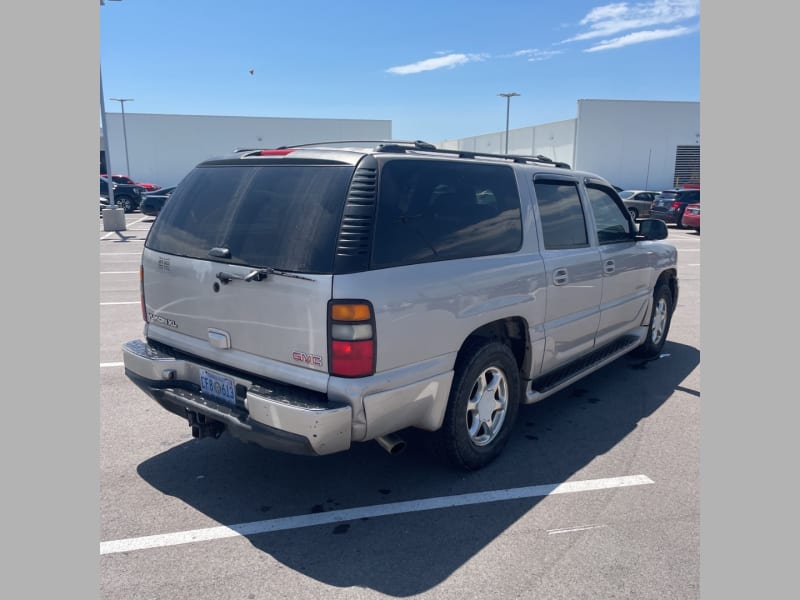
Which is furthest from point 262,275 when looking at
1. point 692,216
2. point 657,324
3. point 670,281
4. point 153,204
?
point 692,216

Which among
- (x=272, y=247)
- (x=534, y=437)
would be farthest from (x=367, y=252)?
(x=534, y=437)

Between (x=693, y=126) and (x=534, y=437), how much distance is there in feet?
158

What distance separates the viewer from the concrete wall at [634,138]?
43.7m

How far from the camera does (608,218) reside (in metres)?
5.16

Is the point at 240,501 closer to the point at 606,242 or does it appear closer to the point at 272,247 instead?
the point at 272,247

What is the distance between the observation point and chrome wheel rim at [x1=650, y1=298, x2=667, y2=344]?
6.21m

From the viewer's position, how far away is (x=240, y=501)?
3.40 metres

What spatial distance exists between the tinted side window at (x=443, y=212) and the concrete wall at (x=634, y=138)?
140 feet

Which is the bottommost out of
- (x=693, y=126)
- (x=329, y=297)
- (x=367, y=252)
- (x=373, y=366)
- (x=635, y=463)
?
(x=635, y=463)

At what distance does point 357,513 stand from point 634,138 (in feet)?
155

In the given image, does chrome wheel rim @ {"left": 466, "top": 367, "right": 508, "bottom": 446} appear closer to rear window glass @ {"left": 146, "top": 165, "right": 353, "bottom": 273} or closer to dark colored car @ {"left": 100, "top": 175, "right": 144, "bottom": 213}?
rear window glass @ {"left": 146, "top": 165, "right": 353, "bottom": 273}

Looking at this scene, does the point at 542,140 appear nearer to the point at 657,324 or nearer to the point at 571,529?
the point at 657,324

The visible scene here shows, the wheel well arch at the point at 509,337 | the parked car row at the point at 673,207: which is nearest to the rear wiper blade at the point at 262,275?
the wheel well arch at the point at 509,337

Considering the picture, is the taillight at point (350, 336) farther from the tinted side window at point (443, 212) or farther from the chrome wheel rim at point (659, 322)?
the chrome wheel rim at point (659, 322)
